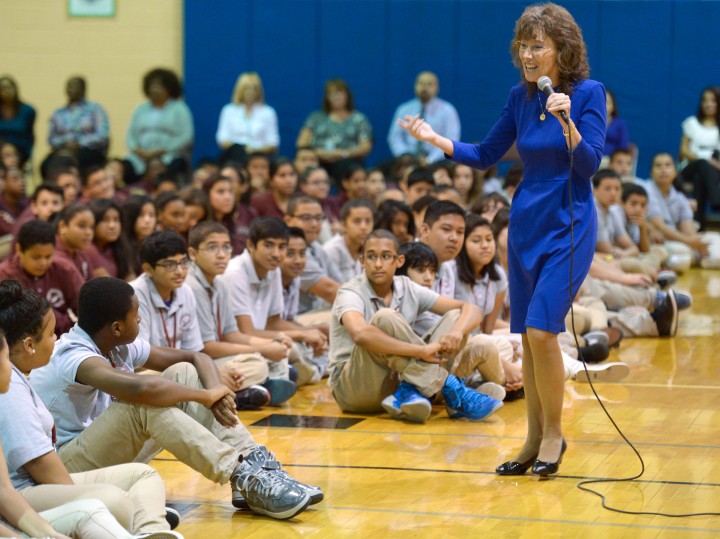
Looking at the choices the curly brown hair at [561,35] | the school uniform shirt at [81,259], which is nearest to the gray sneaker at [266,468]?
the curly brown hair at [561,35]

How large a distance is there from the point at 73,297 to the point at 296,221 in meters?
1.58

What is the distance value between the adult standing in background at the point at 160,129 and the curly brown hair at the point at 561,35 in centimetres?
795

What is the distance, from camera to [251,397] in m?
5.07

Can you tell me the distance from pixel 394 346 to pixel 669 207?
20.5 feet

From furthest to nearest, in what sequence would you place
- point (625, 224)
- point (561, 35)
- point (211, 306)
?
point (625, 224) < point (211, 306) < point (561, 35)

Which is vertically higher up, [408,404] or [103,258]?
[103,258]

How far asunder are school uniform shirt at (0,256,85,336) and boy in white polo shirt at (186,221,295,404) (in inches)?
25.8

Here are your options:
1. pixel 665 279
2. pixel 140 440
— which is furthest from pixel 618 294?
pixel 140 440

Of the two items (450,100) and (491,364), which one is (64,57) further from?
(491,364)

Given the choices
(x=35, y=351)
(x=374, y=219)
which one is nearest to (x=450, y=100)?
(x=374, y=219)

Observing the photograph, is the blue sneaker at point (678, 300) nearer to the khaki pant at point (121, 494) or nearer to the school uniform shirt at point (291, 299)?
the school uniform shirt at point (291, 299)

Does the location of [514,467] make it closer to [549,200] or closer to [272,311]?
[549,200]

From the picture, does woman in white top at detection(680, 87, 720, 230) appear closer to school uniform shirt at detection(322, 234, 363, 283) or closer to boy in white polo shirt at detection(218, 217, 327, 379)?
school uniform shirt at detection(322, 234, 363, 283)

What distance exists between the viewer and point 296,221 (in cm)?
680
